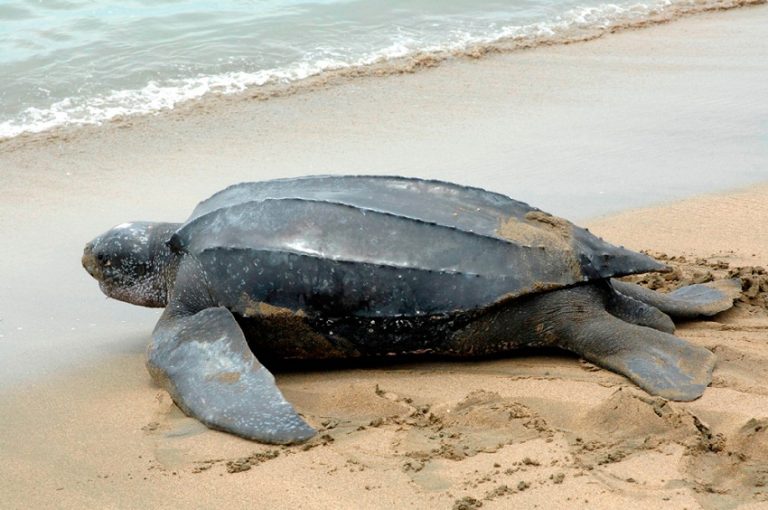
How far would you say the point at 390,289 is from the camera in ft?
9.58

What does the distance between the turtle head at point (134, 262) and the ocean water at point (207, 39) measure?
7.94 feet

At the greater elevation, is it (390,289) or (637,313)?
(390,289)

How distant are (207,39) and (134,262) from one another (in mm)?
4292

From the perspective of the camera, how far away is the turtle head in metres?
3.37

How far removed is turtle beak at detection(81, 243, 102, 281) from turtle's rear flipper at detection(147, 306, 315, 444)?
0.43 m

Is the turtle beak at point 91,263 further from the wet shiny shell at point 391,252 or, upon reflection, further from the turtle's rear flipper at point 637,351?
the turtle's rear flipper at point 637,351

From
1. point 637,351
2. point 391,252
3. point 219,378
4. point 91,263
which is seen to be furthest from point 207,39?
point 637,351

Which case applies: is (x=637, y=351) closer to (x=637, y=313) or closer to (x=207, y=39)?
(x=637, y=313)

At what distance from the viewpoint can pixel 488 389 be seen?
2781 millimetres

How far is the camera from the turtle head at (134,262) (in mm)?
3371

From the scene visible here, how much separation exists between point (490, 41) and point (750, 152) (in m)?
3.02

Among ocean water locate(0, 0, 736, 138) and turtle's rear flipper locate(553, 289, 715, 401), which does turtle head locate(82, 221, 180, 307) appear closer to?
turtle's rear flipper locate(553, 289, 715, 401)

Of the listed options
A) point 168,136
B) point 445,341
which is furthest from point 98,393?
point 168,136

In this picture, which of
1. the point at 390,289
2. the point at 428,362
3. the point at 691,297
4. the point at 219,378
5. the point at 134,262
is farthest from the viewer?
the point at 134,262
